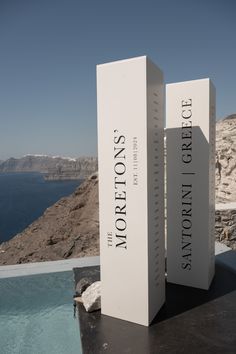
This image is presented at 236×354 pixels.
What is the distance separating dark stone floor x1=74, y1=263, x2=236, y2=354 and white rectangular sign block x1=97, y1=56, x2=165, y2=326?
147mm

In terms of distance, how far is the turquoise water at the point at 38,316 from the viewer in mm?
3293

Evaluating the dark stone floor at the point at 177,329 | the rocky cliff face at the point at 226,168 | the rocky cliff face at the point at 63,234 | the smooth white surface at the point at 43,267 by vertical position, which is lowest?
the rocky cliff face at the point at 63,234

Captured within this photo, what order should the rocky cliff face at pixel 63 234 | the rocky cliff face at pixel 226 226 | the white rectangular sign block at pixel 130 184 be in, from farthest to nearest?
the rocky cliff face at pixel 63 234 < the rocky cliff face at pixel 226 226 < the white rectangular sign block at pixel 130 184

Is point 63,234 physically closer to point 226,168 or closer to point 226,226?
point 226,226

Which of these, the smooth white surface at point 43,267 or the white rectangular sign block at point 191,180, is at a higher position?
the white rectangular sign block at point 191,180

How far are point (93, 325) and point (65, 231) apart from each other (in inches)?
250

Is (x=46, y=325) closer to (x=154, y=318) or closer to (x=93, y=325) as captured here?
(x=93, y=325)

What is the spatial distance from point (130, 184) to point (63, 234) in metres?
6.52

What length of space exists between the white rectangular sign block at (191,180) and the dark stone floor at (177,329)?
0.36 metres

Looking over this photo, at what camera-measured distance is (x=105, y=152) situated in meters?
2.65

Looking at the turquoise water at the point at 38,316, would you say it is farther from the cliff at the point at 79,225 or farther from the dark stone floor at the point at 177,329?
the cliff at the point at 79,225

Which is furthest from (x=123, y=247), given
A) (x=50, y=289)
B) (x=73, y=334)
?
(x=50, y=289)

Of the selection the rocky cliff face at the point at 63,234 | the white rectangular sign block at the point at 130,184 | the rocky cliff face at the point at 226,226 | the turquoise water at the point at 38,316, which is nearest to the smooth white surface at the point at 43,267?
Answer: the turquoise water at the point at 38,316

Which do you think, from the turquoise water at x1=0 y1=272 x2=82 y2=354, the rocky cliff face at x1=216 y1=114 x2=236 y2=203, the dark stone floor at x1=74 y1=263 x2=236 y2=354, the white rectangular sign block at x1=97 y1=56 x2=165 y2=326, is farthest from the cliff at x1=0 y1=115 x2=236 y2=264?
the white rectangular sign block at x1=97 y1=56 x2=165 y2=326
